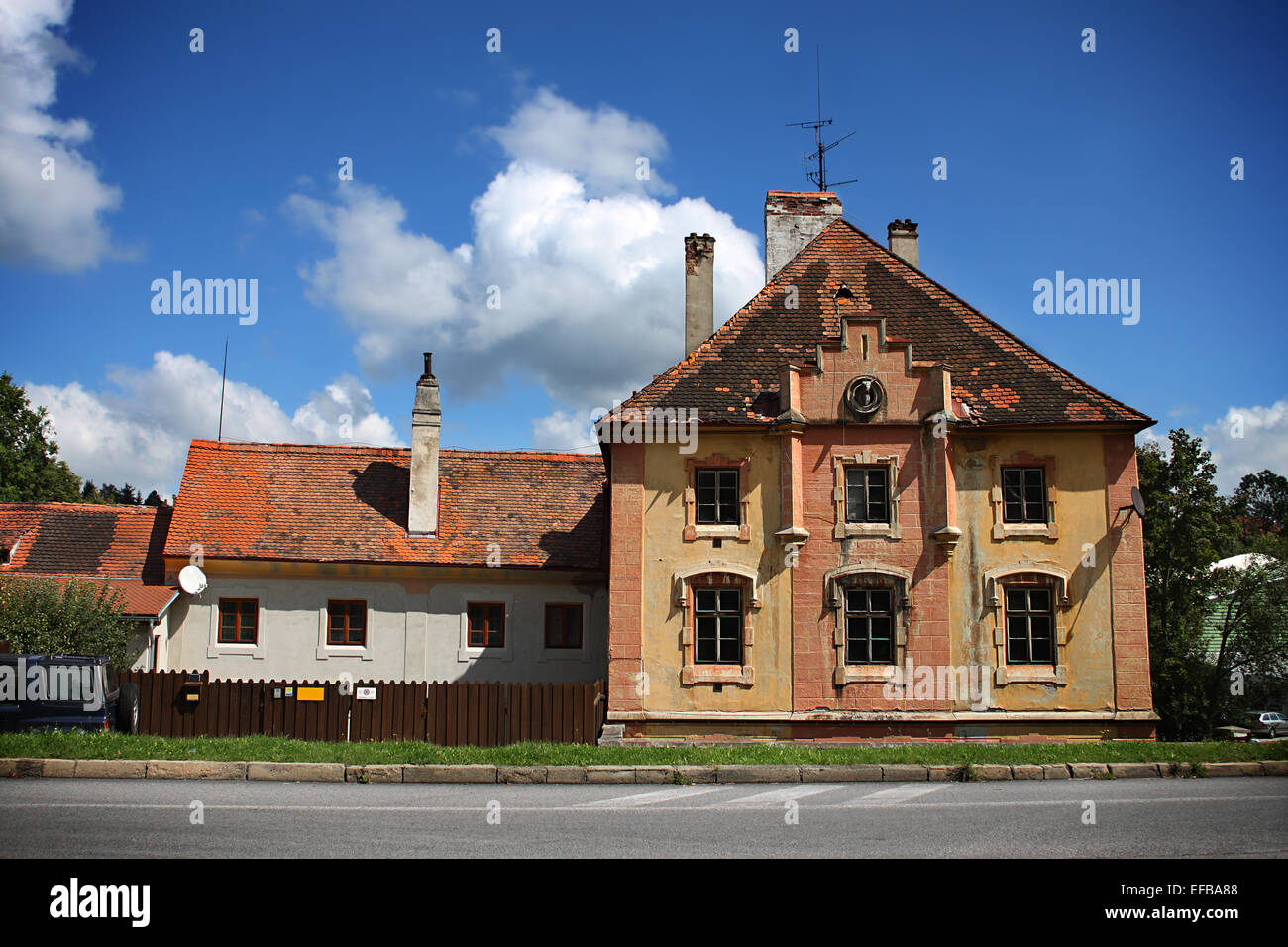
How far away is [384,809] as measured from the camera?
36.8 feet

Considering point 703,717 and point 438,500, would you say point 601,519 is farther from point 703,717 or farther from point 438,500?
point 703,717

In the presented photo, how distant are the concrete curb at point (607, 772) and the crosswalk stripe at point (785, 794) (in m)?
0.87

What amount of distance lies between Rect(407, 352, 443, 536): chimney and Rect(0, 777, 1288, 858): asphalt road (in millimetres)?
13639

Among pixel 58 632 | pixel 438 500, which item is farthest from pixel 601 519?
pixel 58 632

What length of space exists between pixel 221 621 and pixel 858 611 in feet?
53.3

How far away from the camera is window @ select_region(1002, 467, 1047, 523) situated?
21.2 meters

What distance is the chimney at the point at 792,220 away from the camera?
26578 millimetres

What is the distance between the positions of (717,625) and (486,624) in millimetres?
8109

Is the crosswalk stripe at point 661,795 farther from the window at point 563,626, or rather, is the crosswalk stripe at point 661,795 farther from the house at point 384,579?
the window at point 563,626

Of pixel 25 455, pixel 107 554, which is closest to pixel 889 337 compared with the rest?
pixel 107 554

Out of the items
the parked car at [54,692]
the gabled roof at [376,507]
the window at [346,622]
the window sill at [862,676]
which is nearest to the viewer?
the parked car at [54,692]

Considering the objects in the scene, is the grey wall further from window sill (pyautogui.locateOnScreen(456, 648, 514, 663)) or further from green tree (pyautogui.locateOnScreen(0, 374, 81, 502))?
green tree (pyautogui.locateOnScreen(0, 374, 81, 502))

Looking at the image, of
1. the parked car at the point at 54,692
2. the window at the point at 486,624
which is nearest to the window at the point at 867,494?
the window at the point at 486,624
